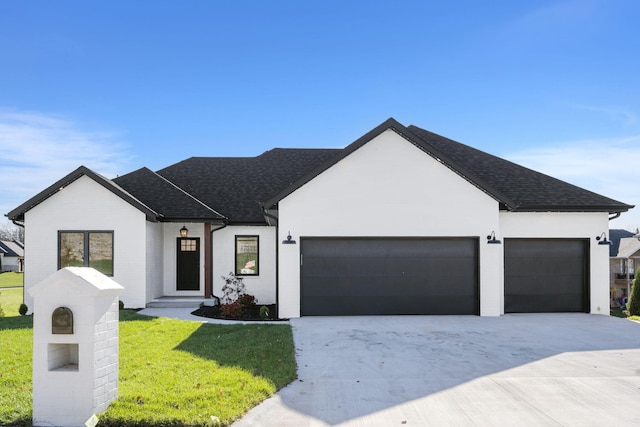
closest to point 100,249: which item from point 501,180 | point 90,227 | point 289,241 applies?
point 90,227

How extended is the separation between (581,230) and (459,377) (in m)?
9.63

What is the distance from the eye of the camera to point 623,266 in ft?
147

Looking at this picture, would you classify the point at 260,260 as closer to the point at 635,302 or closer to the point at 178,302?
the point at 178,302

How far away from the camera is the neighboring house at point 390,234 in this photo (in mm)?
13102

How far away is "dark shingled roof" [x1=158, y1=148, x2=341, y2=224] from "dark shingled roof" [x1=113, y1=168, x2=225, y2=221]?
89 centimetres

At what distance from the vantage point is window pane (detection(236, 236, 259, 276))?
16.6 m

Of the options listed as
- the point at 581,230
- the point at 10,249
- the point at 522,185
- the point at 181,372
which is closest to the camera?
the point at 181,372

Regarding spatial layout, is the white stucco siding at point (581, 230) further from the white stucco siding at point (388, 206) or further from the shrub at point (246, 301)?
the shrub at point (246, 301)

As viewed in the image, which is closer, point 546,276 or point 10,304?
point 546,276

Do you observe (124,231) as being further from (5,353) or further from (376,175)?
(376,175)

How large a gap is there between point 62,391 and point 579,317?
13.5m

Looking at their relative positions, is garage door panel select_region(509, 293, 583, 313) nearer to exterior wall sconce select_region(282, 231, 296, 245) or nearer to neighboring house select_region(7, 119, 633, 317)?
neighboring house select_region(7, 119, 633, 317)

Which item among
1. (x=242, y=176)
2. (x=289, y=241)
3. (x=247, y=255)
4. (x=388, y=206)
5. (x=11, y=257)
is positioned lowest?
(x=11, y=257)

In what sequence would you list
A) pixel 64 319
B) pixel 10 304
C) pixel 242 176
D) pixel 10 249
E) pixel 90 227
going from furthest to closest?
1. pixel 10 249
2. pixel 10 304
3. pixel 242 176
4. pixel 90 227
5. pixel 64 319
